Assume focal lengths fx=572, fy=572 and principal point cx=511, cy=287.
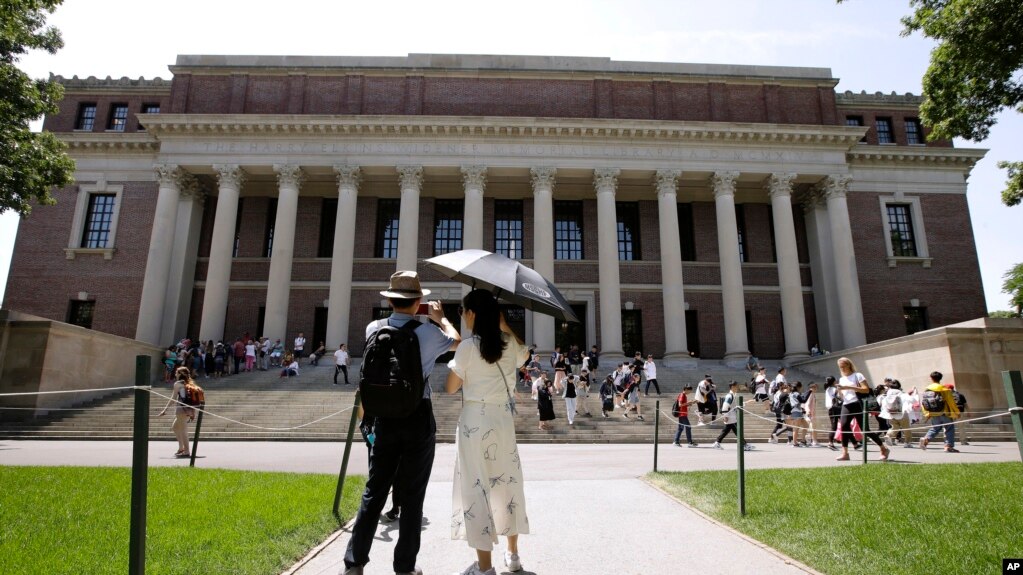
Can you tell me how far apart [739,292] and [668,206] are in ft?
17.9

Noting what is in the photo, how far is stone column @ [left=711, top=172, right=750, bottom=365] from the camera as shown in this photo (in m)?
27.2

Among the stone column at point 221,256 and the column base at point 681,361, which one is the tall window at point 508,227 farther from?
the stone column at point 221,256

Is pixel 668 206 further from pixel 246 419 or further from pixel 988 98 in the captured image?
pixel 246 419

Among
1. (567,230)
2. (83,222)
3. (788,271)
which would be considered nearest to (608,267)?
(567,230)

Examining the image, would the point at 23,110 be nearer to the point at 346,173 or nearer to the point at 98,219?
the point at 346,173

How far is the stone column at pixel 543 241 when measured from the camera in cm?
2670

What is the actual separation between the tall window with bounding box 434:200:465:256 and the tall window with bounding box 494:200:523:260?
208 centimetres

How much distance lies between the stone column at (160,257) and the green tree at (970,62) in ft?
99.3

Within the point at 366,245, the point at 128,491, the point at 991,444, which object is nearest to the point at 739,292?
the point at 991,444

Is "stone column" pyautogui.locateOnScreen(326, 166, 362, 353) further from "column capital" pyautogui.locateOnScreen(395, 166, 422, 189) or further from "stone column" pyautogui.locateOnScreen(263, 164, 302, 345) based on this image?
"column capital" pyautogui.locateOnScreen(395, 166, 422, 189)

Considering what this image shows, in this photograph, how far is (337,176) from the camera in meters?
29.7

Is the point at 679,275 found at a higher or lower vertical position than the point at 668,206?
lower

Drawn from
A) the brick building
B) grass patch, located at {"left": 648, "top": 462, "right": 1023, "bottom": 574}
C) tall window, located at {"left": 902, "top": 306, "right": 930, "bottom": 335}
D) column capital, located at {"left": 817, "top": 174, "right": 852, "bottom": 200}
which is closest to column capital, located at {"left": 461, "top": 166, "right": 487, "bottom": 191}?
the brick building

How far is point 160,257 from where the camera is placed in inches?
1086
